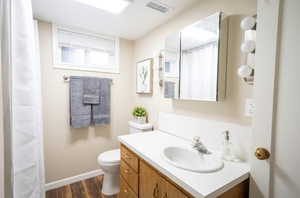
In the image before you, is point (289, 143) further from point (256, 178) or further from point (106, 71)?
point (106, 71)

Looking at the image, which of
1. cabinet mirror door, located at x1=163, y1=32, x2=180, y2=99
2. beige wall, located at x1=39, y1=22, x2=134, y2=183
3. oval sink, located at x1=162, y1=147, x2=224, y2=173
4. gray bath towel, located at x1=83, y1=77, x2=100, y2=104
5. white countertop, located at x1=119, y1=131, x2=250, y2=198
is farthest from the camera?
gray bath towel, located at x1=83, y1=77, x2=100, y2=104

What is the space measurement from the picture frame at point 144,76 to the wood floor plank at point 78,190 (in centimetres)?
152

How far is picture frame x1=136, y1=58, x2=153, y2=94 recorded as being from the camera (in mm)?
2006

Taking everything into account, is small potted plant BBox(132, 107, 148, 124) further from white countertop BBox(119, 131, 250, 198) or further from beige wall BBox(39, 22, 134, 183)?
white countertop BBox(119, 131, 250, 198)

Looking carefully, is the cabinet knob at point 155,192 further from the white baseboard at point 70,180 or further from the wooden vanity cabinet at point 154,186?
the white baseboard at point 70,180

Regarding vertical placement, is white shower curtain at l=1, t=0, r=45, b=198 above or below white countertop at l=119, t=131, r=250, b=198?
above

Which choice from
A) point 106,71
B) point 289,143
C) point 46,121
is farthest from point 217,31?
point 46,121

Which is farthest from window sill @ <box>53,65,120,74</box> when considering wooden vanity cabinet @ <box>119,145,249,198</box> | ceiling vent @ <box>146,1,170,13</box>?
wooden vanity cabinet @ <box>119,145,249,198</box>

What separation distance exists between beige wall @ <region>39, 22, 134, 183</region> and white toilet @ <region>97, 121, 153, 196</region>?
40cm

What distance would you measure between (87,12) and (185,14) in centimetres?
107

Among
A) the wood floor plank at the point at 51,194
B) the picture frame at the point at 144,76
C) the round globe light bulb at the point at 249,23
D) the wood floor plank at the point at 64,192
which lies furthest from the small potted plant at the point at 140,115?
the round globe light bulb at the point at 249,23

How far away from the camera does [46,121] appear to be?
1841mm

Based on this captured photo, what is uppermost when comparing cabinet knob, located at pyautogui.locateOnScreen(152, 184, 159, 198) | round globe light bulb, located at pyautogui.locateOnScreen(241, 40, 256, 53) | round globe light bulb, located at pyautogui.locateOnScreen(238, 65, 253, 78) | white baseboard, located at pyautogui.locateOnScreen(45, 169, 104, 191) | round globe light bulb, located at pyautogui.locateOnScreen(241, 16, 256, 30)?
round globe light bulb, located at pyautogui.locateOnScreen(241, 16, 256, 30)

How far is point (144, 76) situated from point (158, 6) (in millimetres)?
896
